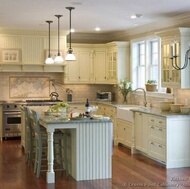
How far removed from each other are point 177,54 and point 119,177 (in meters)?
2.56

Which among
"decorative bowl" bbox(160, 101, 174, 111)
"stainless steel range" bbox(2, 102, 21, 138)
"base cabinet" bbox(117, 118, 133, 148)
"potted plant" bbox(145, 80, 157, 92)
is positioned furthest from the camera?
"stainless steel range" bbox(2, 102, 21, 138)

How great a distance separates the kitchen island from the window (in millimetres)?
2985

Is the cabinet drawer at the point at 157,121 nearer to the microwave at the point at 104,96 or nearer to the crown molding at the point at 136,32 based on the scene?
the crown molding at the point at 136,32

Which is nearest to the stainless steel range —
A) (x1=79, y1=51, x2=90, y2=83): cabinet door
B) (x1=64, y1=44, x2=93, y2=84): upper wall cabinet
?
(x1=64, y1=44, x2=93, y2=84): upper wall cabinet

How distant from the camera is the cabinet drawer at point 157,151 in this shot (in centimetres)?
696

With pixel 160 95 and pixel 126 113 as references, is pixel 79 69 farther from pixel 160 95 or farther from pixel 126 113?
pixel 160 95

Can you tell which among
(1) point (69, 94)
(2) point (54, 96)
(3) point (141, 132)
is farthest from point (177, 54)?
(2) point (54, 96)

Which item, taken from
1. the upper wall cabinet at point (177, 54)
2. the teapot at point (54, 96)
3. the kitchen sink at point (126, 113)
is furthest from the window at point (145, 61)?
the teapot at point (54, 96)

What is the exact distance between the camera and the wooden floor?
5.79m

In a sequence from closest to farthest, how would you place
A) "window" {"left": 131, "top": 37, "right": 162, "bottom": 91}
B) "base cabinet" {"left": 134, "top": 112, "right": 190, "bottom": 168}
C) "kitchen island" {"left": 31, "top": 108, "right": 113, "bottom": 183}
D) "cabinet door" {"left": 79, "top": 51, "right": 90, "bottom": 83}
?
1. "kitchen island" {"left": 31, "top": 108, "right": 113, "bottom": 183}
2. "base cabinet" {"left": 134, "top": 112, "right": 190, "bottom": 168}
3. "window" {"left": 131, "top": 37, "right": 162, "bottom": 91}
4. "cabinet door" {"left": 79, "top": 51, "right": 90, "bottom": 83}

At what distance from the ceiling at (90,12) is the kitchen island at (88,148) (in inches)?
76.4

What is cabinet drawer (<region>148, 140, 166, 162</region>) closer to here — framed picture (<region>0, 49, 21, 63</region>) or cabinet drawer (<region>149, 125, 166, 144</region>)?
cabinet drawer (<region>149, 125, 166, 144</region>)

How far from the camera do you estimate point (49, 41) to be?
9.77m

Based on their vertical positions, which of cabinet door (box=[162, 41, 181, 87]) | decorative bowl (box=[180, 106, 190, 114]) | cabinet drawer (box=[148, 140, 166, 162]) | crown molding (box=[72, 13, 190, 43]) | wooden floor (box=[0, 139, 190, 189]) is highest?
crown molding (box=[72, 13, 190, 43])
